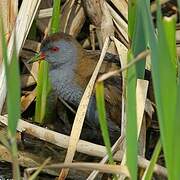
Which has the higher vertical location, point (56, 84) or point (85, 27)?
point (85, 27)

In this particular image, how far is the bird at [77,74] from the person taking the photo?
3008mm

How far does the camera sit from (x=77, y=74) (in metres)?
3.09

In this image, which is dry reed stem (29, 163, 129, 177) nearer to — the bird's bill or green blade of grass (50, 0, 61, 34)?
green blade of grass (50, 0, 61, 34)

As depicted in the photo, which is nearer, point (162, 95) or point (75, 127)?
point (162, 95)

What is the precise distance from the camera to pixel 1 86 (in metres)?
2.70

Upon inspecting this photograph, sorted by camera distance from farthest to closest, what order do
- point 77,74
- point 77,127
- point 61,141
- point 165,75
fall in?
point 77,74
point 61,141
point 77,127
point 165,75

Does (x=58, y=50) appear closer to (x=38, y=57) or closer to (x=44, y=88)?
(x=38, y=57)

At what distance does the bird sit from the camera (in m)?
3.01

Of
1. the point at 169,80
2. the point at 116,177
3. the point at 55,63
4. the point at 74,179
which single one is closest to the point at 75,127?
the point at 74,179

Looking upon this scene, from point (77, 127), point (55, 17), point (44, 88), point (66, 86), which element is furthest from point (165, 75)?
point (66, 86)

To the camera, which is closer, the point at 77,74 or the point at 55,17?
the point at 55,17

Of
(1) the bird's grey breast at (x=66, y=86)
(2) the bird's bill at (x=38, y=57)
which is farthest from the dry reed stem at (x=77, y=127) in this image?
(2) the bird's bill at (x=38, y=57)

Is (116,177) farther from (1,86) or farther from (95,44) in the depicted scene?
(95,44)

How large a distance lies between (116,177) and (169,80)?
0.54 m
